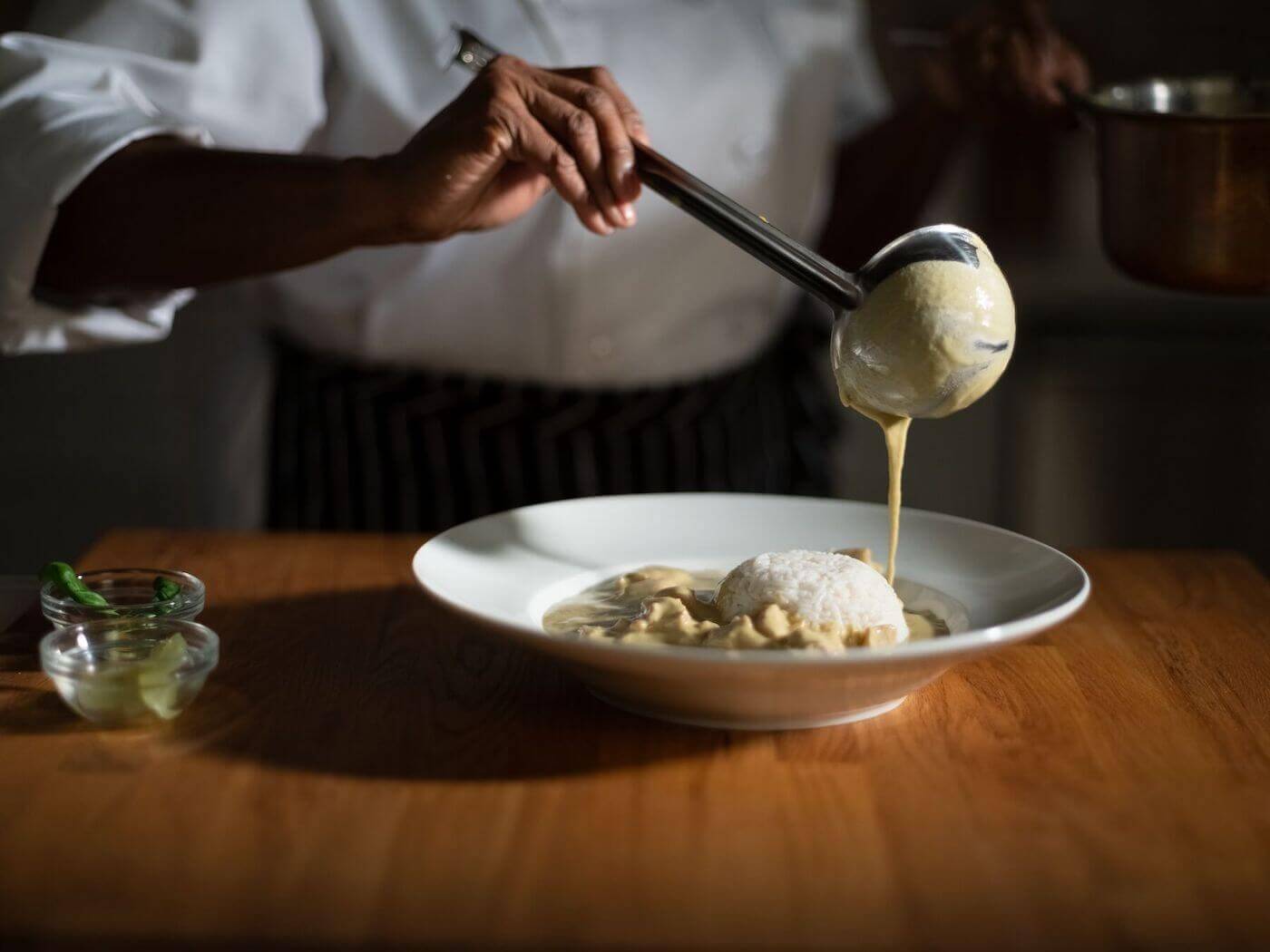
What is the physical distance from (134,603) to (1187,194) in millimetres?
1121

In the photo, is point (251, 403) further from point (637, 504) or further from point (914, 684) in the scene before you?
point (914, 684)

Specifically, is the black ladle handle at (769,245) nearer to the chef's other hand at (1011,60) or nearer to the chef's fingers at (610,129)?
the chef's fingers at (610,129)

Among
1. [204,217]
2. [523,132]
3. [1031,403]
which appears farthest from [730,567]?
[1031,403]

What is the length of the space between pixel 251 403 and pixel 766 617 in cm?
196

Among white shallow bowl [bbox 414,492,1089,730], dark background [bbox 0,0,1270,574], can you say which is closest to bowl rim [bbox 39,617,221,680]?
white shallow bowl [bbox 414,492,1089,730]

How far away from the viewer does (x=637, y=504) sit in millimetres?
1402

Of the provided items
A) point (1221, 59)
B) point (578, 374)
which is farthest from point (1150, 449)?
point (578, 374)

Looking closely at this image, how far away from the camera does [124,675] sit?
3.30 ft

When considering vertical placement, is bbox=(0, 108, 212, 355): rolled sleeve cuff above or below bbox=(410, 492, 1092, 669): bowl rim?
above

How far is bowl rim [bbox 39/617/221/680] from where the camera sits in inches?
39.7

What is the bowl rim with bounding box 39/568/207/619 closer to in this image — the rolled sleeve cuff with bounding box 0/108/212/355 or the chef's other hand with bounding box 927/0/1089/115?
Result: the rolled sleeve cuff with bounding box 0/108/212/355

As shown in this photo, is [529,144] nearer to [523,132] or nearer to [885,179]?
[523,132]

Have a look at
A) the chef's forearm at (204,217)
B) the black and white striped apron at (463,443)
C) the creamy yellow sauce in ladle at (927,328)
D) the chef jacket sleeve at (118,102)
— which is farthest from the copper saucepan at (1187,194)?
the chef jacket sleeve at (118,102)

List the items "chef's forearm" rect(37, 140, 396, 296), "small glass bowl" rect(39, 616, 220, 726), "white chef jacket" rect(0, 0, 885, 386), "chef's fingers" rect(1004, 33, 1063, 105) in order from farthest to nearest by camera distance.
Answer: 1. "chef's fingers" rect(1004, 33, 1063, 105)
2. "white chef jacket" rect(0, 0, 885, 386)
3. "chef's forearm" rect(37, 140, 396, 296)
4. "small glass bowl" rect(39, 616, 220, 726)
